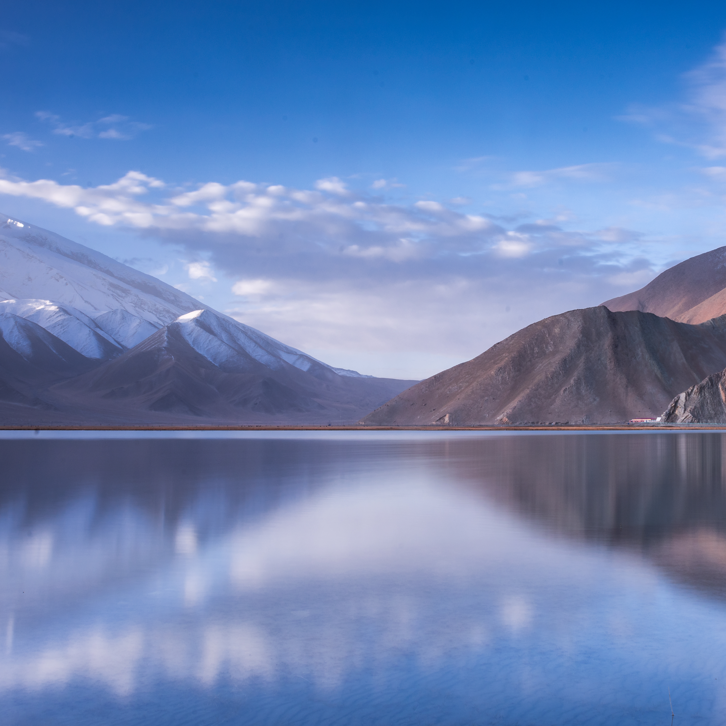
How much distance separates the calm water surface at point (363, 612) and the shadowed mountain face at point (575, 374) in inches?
4640

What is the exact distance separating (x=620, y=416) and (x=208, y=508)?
12107 centimetres

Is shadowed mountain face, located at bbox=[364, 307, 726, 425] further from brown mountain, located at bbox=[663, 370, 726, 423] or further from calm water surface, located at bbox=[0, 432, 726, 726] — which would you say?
calm water surface, located at bbox=[0, 432, 726, 726]

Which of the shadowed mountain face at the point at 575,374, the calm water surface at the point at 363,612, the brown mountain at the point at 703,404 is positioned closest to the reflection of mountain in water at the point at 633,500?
the calm water surface at the point at 363,612

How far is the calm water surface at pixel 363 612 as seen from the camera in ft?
21.9

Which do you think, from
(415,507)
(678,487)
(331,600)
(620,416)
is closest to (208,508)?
(415,507)

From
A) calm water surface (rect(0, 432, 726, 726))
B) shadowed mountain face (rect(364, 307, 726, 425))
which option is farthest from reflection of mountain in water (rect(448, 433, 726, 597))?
shadowed mountain face (rect(364, 307, 726, 425))

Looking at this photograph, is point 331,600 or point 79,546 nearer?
point 331,600

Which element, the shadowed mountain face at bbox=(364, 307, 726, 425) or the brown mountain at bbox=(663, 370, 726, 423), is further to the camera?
the shadowed mountain face at bbox=(364, 307, 726, 425)

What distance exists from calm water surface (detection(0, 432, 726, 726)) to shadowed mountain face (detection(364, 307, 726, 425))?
118 metres

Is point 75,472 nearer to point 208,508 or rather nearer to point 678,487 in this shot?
point 208,508

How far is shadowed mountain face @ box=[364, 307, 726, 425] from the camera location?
13462 centimetres

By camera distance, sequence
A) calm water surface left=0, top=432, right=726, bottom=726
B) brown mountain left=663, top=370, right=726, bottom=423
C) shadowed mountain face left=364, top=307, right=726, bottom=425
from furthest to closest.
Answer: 1. shadowed mountain face left=364, top=307, right=726, bottom=425
2. brown mountain left=663, top=370, right=726, bottom=423
3. calm water surface left=0, top=432, right=726, bottom=726

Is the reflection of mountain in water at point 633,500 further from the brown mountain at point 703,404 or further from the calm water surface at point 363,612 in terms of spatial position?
the brown mountain at point 703,404

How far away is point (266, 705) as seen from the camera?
21.5 feet
